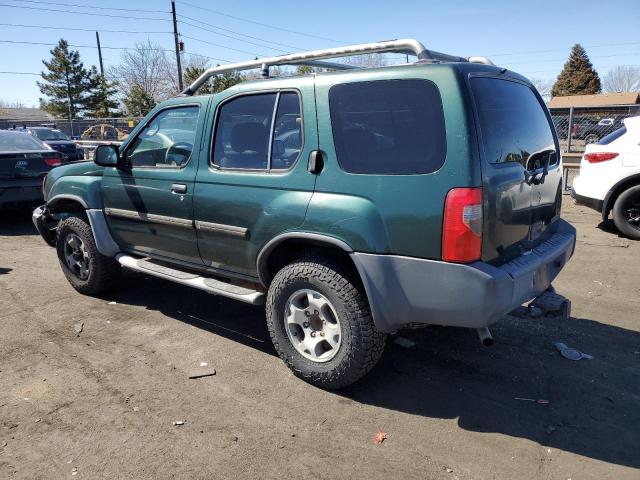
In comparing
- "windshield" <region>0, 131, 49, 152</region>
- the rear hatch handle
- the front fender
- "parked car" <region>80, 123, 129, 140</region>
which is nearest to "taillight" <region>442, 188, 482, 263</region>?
the rear hatch handle

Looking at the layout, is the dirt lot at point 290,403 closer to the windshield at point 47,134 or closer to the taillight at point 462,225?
the taillight at point 462,225

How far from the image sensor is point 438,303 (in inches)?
113

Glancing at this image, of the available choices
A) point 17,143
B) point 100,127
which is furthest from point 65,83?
point 17,143

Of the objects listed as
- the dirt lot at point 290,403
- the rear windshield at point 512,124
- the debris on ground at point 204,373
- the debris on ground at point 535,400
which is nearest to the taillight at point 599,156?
the dirt lot at point 290,403

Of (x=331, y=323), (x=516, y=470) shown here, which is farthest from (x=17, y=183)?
(x=516, y=470)

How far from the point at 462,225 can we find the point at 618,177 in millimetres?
5956

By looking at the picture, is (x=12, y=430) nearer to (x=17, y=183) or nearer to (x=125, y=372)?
(x=125, y=372)

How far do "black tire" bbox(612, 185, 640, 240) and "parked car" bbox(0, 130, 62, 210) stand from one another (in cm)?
926

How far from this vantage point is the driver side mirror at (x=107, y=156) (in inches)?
179

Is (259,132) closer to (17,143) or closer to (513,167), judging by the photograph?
(513,167)

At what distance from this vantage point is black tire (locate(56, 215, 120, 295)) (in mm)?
5008

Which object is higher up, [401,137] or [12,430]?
[401,137]

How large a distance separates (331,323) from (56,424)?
177 centimetres

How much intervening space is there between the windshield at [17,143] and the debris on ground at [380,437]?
336 inches
